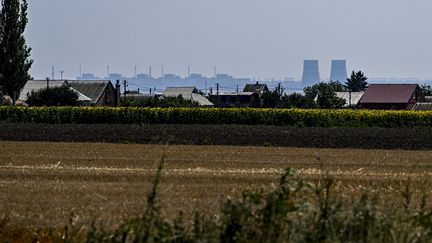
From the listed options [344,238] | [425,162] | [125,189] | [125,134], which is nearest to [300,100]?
[125,134]

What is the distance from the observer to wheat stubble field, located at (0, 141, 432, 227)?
15188 mm

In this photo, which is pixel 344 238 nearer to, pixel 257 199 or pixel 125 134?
pixel 257 199

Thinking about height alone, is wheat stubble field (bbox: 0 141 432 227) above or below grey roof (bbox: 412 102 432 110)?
below

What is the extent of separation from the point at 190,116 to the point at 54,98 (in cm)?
2436

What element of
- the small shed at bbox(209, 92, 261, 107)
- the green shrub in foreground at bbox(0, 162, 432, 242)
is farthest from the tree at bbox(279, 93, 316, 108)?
the green shrub in foreground at bbox(0, 162, 432, 242)

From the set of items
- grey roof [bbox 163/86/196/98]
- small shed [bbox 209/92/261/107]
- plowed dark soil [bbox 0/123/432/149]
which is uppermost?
grey roof [bbox 163/86/196/98]

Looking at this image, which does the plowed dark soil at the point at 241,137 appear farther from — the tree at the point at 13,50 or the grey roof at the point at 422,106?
Answer: the grey roof at the point at 422,106

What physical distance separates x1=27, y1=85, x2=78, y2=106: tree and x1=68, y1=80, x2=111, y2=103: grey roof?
2388cm

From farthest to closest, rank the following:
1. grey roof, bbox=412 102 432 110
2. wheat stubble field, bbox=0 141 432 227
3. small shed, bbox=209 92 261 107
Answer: small shed, bbox=209 92 261 107 → grey roof, bbox=412 102 432 110 → wheat stubble field, bbox=0 141 432 227

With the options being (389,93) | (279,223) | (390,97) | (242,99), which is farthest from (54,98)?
(279,223)

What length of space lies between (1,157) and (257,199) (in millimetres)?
23656

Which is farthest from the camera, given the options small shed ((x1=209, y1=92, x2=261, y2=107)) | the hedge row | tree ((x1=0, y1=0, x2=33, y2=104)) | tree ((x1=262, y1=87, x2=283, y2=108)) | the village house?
small shed ((x1=209, y1=92, x2=261, y2=107))

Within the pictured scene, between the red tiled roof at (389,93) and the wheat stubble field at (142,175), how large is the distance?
278ft

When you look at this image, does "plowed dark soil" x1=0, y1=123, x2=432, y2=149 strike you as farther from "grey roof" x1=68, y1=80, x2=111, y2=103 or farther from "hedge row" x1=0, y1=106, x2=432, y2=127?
"grey roof" x1=68, y1=80, x2=111, y2=103
